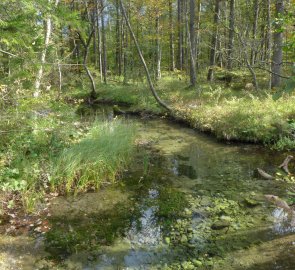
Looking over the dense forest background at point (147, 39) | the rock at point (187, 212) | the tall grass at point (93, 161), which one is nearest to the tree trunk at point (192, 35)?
the dense forest background at point (147, 39)

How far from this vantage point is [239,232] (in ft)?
15.1

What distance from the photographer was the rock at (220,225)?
4746 millimetres

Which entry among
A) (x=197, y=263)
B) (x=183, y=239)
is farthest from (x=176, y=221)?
(x=197, y=263)

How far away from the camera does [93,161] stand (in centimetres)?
627

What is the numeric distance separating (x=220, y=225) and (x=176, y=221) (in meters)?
0.69

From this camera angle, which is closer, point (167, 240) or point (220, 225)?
point (167, 240)

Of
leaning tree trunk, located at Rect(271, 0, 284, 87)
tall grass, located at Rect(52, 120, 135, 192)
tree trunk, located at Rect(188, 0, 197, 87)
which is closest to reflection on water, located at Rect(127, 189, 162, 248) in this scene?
tall grass, located at Rect(52, 120, 135, 192)

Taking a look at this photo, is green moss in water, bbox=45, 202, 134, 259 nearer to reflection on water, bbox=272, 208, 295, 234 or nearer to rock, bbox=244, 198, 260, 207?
rock, bbox=244, 198, 260, 207

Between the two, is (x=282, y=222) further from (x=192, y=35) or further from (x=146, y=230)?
(x=192, y=35)

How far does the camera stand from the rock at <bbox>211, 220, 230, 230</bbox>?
475cm

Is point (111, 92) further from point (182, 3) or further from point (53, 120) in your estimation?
point (53, 120)

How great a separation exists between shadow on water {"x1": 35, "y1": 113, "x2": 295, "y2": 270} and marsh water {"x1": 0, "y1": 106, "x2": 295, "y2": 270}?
13mm

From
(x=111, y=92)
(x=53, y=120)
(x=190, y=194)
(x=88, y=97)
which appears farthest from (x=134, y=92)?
(x=190, y=194)

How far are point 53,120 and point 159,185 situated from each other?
2.87 meters
